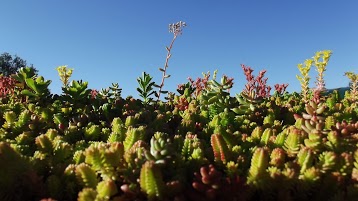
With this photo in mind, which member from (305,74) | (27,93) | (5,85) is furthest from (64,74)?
(305,74)

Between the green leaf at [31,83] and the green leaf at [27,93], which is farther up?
the green leaf at [31,83]

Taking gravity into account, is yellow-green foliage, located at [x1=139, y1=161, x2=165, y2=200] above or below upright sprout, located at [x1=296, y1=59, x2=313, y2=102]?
below

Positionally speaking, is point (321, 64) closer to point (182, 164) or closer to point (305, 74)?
point (305, 74)

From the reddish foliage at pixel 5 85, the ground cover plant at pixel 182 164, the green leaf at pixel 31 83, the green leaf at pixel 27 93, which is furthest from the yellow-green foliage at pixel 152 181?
the reddish foliage at pixel 5 85

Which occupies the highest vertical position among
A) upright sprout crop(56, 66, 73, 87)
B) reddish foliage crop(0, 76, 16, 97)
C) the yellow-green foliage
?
upright sprout crop(56, 66, 73, 87)

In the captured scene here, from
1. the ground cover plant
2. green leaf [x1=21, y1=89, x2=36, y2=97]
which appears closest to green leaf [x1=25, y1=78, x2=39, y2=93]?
green leaf [x1=21, y1=89, x2=36, y2=97]

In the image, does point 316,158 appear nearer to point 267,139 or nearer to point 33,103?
point 267,139

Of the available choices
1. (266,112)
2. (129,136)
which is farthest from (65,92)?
(266,112)

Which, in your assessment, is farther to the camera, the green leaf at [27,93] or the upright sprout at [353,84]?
the upright sprout at [353,84]

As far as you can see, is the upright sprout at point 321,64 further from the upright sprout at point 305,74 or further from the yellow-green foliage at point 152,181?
the yellow-green foliage at point 152,181

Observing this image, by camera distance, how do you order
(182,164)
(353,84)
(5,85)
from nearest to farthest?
1. (182,164)
2. (5,85)
3. (353,84)

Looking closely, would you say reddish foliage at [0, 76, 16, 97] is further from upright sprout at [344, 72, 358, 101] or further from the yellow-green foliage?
upright sprout at [344, 72, 358, 101]
